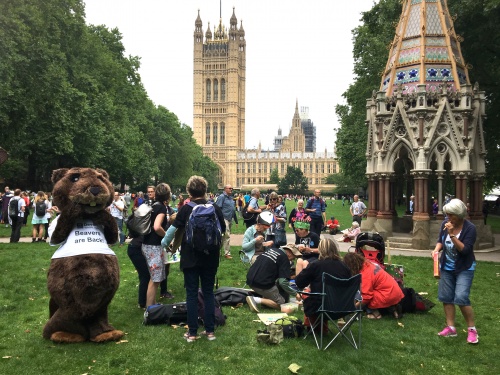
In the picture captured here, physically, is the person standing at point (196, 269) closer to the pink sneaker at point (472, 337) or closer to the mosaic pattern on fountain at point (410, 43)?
the pink sneaker at point (472, 337)

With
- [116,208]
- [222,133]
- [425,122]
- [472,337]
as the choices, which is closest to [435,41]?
[425,122]

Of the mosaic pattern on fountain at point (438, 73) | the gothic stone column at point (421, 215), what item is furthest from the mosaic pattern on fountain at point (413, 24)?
the gothic stone column at point (421, 215)

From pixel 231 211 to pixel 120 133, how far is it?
2153cm

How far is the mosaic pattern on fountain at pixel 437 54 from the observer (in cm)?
1498

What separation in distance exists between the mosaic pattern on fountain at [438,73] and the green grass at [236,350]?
29.8 ft

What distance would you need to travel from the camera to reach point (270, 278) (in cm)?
720

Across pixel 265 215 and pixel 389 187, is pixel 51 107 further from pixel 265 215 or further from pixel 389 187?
pixel 265 215

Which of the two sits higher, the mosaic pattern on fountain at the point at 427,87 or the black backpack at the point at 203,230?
the mosaic pattern on fountain at the point at 427,87

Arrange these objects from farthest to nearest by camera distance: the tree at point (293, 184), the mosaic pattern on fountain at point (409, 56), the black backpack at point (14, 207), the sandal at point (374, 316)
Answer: the tree at point (293, 184)
the mosaic pattern on fountain at point (409, 56)
the black backpack at point (14, 207)
the sandal at point (374, 316)

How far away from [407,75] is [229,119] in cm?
11225

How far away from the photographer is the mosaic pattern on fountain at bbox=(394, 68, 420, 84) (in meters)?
15.2

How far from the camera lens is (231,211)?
12727mm

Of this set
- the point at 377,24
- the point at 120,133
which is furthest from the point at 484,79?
the point at 120,133

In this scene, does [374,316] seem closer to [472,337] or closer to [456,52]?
[472,337]
